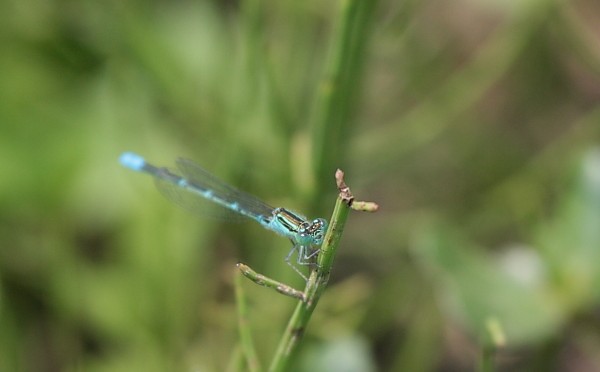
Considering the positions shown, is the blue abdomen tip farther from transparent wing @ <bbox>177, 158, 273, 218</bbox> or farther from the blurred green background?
the blurred green background

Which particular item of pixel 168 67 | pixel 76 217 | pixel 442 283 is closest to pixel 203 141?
pixel 168 67

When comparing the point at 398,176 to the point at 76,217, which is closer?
the point at 76,217

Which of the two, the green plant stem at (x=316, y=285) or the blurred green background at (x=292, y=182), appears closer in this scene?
the green plant stem at (x=316, y=285)

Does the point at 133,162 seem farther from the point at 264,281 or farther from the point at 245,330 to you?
the point at 264,281

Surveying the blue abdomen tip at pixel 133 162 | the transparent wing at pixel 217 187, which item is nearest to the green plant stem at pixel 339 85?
the transparent wing at pixel 217 187

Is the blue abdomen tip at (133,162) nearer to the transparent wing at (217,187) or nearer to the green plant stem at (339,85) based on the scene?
the transparent wing at (217,187)

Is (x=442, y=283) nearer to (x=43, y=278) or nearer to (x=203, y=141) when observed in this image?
(x=203, y=141)
